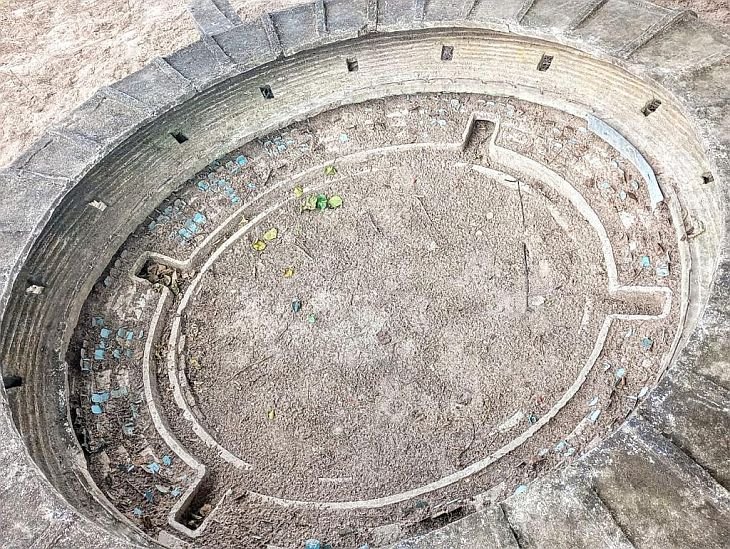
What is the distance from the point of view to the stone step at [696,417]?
19.3ft

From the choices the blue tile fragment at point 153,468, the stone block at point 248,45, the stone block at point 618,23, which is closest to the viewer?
the blue tile fragment at point 153,468

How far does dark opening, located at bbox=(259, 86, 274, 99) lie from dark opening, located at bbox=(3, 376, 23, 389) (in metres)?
6.76

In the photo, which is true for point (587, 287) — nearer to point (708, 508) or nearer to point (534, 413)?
point (534, 413)

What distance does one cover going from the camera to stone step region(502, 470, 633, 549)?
566 cm

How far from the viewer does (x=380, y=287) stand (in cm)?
1022

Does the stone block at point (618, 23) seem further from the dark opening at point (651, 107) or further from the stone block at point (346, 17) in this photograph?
the stone block at point (346, 17)

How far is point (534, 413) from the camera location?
862 centimetres

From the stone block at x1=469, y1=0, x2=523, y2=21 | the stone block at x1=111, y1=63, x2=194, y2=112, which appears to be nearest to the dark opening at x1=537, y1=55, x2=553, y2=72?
the stone block at x1=469, y1=0, x2=523, y2=21

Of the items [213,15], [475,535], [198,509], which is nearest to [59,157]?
[213,15]

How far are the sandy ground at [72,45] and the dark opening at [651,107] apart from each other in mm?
3284

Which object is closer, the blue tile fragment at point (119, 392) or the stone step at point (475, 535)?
the stone step at point (475, 535)

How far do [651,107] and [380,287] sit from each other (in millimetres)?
5591

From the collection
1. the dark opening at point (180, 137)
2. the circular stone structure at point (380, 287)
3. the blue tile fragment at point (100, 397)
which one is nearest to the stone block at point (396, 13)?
the circular stone structure at point (380, 287)

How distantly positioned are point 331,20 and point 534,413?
812 centimetres
